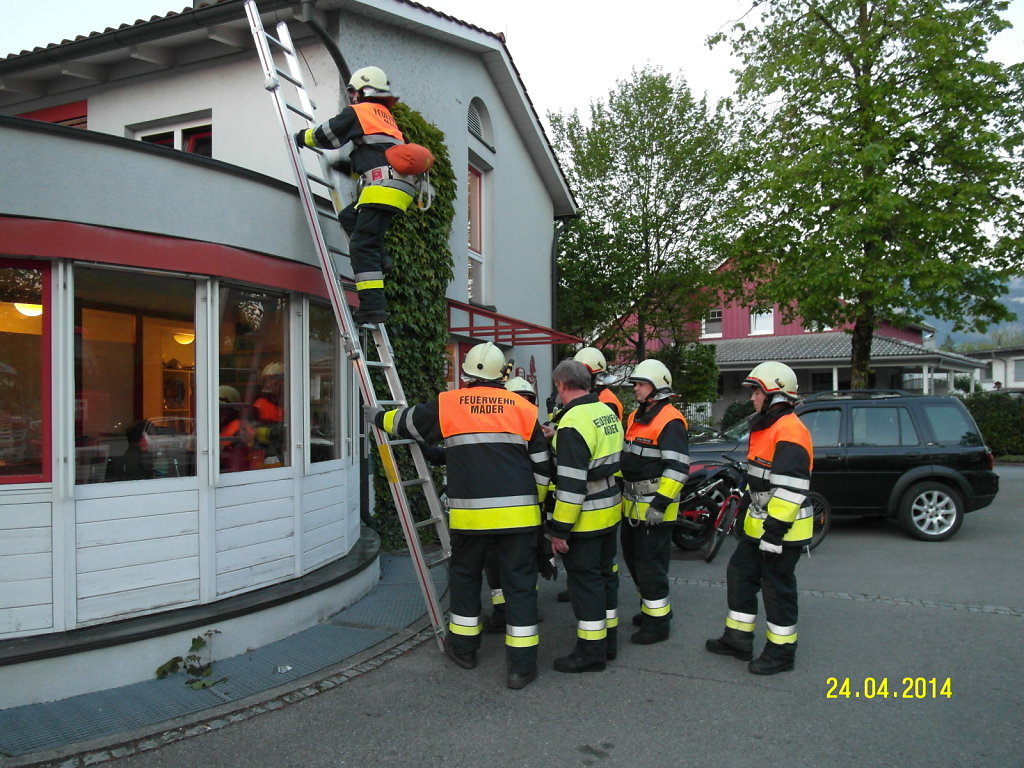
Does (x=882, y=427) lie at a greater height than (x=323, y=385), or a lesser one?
lesser

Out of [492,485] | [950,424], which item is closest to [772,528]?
[492,485]

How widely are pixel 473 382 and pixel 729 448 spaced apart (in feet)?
16.8

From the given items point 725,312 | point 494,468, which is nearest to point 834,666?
point 494,468

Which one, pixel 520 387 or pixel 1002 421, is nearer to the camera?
pixel 520 387

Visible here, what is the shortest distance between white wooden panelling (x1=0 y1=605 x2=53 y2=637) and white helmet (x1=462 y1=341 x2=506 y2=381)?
2.62m

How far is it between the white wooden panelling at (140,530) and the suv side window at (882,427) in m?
7.36

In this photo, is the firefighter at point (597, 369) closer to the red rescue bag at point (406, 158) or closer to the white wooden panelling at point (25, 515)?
the red rescue bag at point (406, 158)

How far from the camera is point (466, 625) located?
442 centimetres

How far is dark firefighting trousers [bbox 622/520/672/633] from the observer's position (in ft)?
16.3

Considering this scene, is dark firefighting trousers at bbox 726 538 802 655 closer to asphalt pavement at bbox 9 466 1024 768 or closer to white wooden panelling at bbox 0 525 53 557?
asphalt pavement at bbox 9 466 1024 768

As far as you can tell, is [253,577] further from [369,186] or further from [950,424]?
[950,424]

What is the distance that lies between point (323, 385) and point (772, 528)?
3.35 m

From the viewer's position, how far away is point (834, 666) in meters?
4.50

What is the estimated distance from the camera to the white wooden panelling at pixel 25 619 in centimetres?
382
